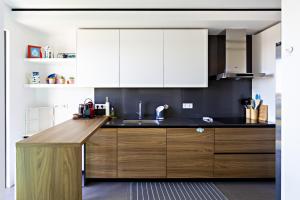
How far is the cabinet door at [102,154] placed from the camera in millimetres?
3117

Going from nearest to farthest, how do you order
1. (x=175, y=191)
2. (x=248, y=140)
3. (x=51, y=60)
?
(x=175, y=191)
(x=248, y=140)
(x=51, y=60)

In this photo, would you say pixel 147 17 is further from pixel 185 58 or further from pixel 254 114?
pixel 254 114

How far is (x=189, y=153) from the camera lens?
3.11 metres

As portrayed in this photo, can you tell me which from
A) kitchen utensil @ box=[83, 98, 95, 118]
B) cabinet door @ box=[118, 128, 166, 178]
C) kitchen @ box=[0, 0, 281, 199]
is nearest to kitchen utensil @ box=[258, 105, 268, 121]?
kitchen @ box=[0, 0, 281, 199]

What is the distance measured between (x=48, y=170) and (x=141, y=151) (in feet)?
5.53

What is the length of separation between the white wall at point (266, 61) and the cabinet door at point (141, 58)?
157 cm

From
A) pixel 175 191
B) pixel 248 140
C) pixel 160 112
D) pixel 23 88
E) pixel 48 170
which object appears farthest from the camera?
pixel 160 112

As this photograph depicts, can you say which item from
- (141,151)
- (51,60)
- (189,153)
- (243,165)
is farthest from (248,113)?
(51,60)

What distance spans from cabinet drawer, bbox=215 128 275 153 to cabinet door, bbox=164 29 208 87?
837mm

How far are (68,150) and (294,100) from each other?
169cm

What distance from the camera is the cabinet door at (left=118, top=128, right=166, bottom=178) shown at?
3107mm

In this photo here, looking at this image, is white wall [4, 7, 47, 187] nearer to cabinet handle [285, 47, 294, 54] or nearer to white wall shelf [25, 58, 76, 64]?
white wall shelf [25, 58, 76, 64]

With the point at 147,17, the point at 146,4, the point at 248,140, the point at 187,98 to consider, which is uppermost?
the point at 146,4

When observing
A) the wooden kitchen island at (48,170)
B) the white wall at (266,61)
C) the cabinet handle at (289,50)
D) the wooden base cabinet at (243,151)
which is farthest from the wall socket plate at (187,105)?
the wooden kitchen island at (48,170)
